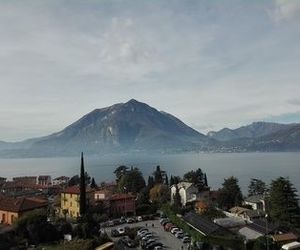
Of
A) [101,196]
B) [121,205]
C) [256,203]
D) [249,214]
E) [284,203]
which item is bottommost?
[249,214]

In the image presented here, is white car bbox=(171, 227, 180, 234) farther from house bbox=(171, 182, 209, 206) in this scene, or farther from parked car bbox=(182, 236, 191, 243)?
house bbox=(171, 182, 209, 206)

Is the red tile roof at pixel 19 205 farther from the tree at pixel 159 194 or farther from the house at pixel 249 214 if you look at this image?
the house at pixel 249 214

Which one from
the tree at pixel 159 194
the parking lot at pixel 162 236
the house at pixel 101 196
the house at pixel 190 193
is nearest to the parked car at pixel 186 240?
the parking lot at pixel 162 236

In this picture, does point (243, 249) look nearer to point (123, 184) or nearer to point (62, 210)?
point (62, 210)

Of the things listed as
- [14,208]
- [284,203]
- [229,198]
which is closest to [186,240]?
[284,203]

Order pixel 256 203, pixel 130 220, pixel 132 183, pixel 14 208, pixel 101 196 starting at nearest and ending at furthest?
1. pixel 14 208
2. pixel 130 220
3. pixel 101 196
4. pixel 256 203
5. pixel 132 183

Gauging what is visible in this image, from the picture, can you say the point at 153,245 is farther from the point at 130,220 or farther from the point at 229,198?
the point at 229,198

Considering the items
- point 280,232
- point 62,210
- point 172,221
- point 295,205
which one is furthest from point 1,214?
point 295,205
